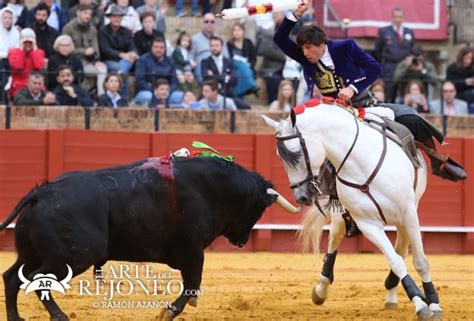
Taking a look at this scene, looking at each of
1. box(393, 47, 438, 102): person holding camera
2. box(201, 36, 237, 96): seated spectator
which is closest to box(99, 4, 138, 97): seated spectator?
box(201, 36, 237, 96): seated spectator

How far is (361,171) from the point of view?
855 centimetres

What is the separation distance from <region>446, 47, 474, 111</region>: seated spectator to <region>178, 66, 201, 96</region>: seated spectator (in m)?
3.50

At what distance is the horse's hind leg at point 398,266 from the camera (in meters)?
8.38

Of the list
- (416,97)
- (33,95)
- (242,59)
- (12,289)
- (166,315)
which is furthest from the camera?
(242,59)

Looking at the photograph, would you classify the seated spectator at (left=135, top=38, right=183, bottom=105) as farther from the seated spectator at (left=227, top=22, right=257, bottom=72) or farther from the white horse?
the white horse

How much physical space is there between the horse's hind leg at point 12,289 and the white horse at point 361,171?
195 cm

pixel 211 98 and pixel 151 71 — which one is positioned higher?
pixel 151 71

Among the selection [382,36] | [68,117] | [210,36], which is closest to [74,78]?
[68,117]

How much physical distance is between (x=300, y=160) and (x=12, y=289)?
2118mm

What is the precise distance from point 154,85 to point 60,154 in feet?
5.44

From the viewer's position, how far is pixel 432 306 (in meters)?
8.62

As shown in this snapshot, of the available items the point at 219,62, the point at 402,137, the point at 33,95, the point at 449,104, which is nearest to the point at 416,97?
the point at 449,104

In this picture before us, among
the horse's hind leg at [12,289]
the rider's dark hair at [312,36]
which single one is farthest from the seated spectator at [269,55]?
the horse's hind leg at [12,289]

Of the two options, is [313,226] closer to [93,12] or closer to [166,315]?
[166,315]
